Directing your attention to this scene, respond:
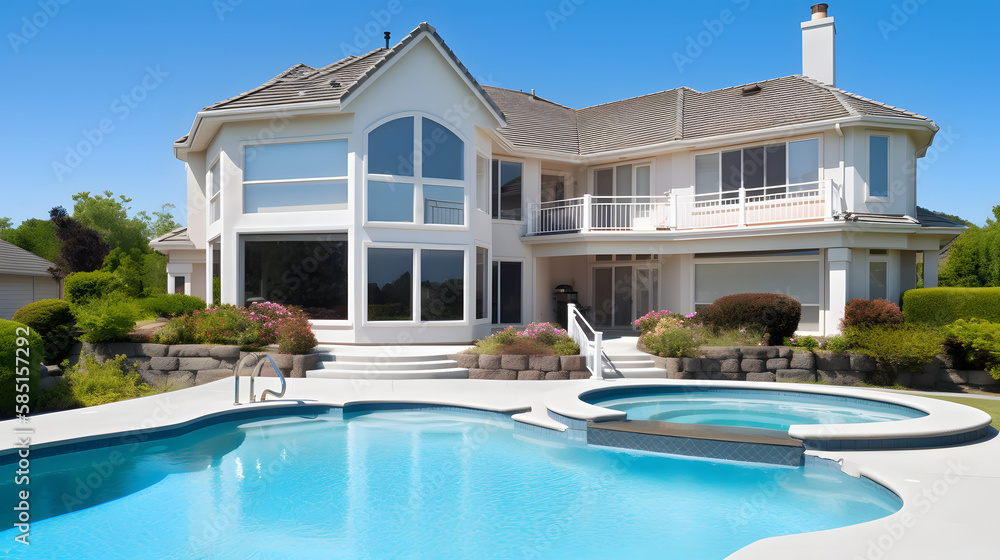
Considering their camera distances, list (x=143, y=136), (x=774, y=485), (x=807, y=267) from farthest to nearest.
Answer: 1. (x=143, y=136)
2. (x=807, y=267)
3. (x=774, y=485)

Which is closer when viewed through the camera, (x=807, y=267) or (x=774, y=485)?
(x=774, y=485)

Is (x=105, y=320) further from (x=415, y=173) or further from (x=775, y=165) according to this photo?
(x=775, y=165)

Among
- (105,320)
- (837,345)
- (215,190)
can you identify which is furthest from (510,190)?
(105,320)

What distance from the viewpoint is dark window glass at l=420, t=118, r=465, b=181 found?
1503cm

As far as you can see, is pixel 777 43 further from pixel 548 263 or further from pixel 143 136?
pixel 143 136

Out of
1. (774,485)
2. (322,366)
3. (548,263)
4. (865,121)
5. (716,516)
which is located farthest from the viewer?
(548,263)

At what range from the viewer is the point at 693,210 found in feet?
59.0

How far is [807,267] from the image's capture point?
17.3 meters

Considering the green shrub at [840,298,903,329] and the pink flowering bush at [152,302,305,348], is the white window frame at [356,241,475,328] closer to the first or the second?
the pink flowering bush at [152,302,305,348]

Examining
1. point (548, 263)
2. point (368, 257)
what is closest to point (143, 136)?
point (368, 257)

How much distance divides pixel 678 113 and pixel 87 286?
59.5 ft

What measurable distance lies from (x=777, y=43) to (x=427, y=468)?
20463 millimetres

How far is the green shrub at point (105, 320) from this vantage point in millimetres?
12125

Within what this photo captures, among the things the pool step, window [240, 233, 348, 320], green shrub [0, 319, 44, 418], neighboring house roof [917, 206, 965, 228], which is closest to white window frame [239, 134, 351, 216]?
window [240, 233, 348, 320]
